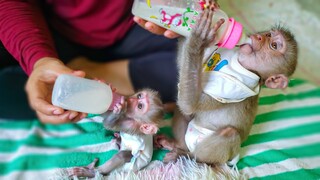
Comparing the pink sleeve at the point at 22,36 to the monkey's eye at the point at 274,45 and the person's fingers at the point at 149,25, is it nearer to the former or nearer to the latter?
the person's fingers at the point at 149,25

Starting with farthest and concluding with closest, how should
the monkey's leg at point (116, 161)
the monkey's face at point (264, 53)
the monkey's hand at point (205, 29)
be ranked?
1. the monkey's leg at point (116, 161)
2. the monkey's face at point (264, 53)
3. the monkey's hand at point (205, 29)

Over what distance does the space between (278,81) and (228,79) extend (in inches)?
4.9

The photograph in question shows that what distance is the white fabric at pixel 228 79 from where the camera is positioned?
36.9 inches

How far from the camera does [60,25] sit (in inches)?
51.8

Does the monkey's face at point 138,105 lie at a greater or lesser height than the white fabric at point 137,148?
greater

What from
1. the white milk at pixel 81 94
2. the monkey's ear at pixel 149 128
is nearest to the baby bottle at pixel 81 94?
the white milk at pixel 81 94

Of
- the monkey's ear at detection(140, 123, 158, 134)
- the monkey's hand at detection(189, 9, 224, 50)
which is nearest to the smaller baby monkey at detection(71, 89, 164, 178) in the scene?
the monkey's ear at detection(140, 123, 158, 134)

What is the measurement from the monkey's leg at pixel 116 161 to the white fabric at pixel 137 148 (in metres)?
0.01

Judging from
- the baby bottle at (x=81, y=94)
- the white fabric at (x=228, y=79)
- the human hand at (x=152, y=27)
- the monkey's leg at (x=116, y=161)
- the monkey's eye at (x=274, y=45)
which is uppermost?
the monkey's eye at (x=274, y=45)

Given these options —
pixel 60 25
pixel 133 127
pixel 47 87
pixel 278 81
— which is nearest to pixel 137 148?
pixel 133 127

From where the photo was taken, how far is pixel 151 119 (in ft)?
3.38

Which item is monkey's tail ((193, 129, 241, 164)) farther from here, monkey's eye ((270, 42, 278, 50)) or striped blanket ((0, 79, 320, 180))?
monkey's eye ((270, 42, 278, 50))

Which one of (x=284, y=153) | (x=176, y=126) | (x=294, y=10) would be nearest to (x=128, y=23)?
(x=176, y=126)

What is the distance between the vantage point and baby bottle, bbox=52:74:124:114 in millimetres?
903
